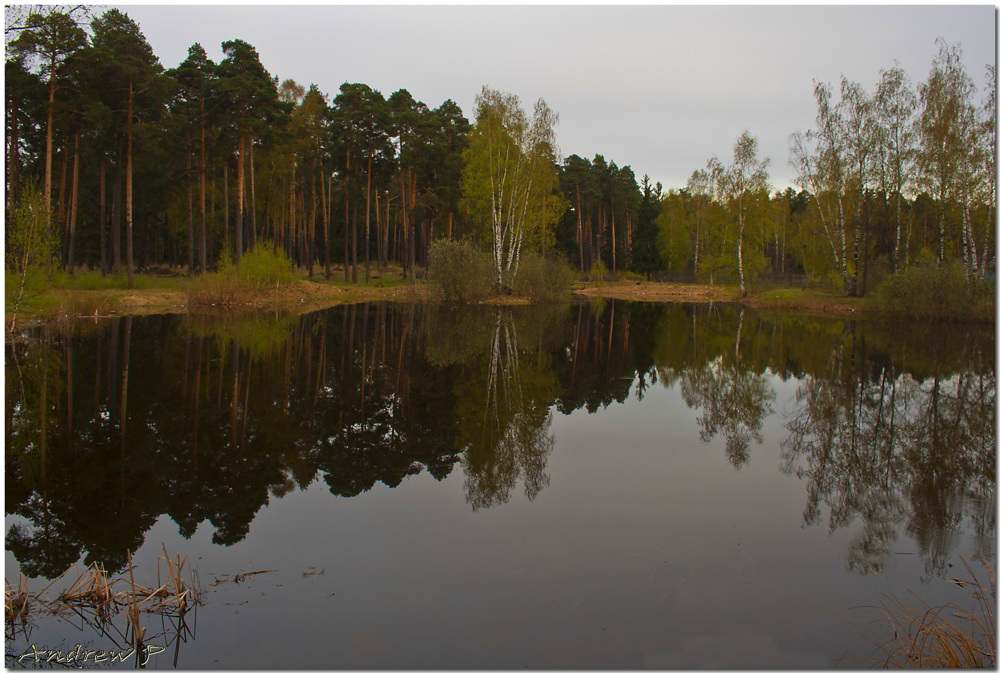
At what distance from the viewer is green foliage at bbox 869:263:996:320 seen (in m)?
27.7

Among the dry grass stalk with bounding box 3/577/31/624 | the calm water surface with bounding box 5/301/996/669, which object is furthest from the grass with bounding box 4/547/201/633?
the calm water surface with bounding box 5/301/996/669

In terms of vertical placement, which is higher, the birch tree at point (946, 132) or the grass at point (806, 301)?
the birch tree at point (946, 132)

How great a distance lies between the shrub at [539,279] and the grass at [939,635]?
109 ft

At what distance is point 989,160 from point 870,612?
98.5 ft

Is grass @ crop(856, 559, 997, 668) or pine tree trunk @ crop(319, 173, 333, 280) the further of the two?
pine tree trunk @ crop(319, 173, 333, 280)

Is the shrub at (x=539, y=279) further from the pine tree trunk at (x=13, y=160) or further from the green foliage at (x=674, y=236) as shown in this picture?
the green foliage at (x=674, y=236)

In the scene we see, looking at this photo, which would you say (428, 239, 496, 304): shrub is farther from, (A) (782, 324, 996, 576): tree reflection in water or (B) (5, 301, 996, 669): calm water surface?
(A) (782, 324, 996, 576): tree reflection in water

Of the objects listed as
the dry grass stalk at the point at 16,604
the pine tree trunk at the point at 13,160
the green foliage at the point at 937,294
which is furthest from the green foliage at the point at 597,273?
the dry grass stalk at the point at 16,604

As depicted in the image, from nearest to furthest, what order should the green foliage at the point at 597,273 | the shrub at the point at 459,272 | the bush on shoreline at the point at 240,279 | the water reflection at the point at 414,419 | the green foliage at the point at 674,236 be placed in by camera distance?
the water reflection at the point at 414,419 < the bush on shoreline at the point at 240,279 < the shrub at the point at 459,272 < the green foliage at the point at 597,273 < the green foliage at the point at 674,236

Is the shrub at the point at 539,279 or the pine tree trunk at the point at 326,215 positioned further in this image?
the pine tree trunk at the point at 326,215

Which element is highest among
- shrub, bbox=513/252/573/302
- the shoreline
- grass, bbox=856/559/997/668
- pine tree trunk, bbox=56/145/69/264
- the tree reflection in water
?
pine tree trunk, bbox=56/145/69/264

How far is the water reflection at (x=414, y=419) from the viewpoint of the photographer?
6965mm

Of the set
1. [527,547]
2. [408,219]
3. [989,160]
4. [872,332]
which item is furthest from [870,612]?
[408,219]

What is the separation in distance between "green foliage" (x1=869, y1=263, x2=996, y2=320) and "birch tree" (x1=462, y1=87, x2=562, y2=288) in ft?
57.9
